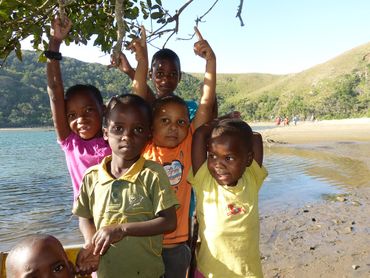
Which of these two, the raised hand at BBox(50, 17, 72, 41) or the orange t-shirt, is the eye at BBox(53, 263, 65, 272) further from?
the raised hand at BBox(50, 17, 72, 41)

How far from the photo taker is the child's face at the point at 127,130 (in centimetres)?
212

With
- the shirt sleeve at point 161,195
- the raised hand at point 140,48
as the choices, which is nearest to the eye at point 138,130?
the shirt sleeve at point 161,195

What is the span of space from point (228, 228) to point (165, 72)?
56.0 inches

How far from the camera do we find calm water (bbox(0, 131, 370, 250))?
10305 millimetres

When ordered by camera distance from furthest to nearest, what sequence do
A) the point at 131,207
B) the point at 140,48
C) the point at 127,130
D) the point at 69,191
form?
the point at 69,191 < the point at 140,48 < the point at 127,130 < the point at 131,207

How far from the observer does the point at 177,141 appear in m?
2.65

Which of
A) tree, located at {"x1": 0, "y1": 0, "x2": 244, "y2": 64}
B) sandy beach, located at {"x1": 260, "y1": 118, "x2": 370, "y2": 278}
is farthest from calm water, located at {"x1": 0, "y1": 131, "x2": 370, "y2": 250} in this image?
tree, located at {"x1": 0, "y1": 0, "x2": 244, "y2": 64}

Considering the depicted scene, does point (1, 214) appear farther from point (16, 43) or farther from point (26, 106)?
point (26, 106)

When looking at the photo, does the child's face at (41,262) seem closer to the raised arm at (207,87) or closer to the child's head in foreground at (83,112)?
the child's head in foreground at (83,112)

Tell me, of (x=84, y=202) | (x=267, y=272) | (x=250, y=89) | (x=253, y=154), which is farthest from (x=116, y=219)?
(x=250, y=89)

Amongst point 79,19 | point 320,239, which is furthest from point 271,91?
point 79,19

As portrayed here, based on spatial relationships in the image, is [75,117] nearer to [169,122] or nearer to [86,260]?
[169,122]

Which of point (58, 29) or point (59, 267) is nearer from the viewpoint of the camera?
point (59, 267)

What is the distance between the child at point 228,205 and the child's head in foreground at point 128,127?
47cm
